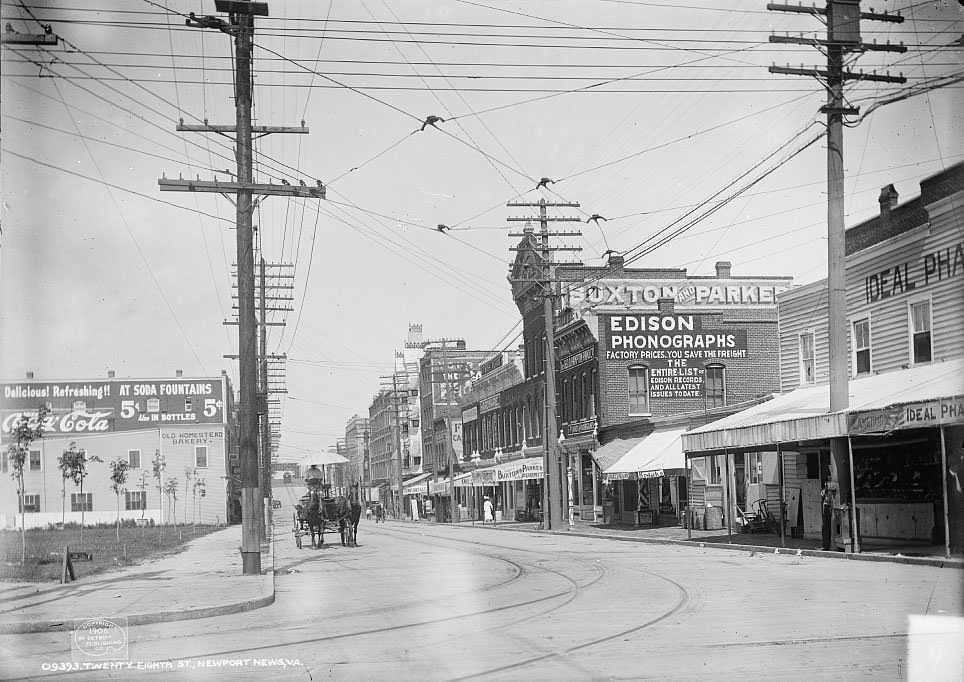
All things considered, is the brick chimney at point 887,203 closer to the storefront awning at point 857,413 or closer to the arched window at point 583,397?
the storefront awning at point 857,413

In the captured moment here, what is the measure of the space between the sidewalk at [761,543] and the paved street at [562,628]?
770mm

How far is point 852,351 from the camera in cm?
2859

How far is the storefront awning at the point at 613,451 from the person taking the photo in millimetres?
42781

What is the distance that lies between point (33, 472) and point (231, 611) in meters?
58.6

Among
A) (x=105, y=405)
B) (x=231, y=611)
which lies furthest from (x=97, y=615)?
(x=105, y=405)

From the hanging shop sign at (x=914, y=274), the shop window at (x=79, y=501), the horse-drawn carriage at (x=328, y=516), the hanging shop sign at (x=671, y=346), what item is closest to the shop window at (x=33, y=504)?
the shop window at (x=79, y=501)

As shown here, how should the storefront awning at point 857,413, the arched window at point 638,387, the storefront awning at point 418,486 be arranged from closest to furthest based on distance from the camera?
the storefront awning at point 857,413, the arched window at point 638,387, the storefront awning at point 418,486

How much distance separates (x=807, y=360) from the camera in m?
32.0

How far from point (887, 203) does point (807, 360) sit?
A: 17.4 ft

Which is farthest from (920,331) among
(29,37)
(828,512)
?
(29,37)

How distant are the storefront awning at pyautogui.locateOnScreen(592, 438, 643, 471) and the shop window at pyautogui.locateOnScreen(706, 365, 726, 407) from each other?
4235 millimetres

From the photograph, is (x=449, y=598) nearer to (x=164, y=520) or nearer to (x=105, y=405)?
(x=164, y=520)

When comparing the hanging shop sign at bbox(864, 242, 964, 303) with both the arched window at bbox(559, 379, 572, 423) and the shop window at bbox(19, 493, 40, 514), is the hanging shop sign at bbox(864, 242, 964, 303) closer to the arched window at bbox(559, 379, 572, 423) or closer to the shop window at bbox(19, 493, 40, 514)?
the arched window at bbox(559, 379, 572, 423)

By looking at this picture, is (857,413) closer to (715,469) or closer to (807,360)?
(807,360)
